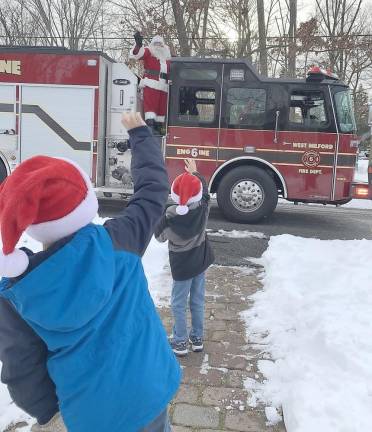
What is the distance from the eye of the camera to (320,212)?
37.5 ft

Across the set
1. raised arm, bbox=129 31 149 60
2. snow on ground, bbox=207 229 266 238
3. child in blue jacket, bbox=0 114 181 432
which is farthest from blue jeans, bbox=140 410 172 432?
raised arm, bbox=129 31 149 60

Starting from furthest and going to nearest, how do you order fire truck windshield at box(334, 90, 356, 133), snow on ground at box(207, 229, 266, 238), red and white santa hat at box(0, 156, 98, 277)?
fire truck windshield at box(334, 90, 356, 133) → snow on ground at box(207, 229, 266, 238) → red and white santa hat at box(0, 156, 98, 277)

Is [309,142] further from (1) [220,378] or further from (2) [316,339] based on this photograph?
(1) [220,378]

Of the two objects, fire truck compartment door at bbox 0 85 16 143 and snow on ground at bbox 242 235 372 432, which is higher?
fire truck compartment door at bbox 0 85 16 143

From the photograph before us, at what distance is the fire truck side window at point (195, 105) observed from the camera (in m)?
9.13

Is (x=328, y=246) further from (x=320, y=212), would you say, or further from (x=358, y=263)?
(x=320, y=212)

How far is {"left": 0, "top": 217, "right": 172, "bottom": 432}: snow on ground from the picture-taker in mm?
2908

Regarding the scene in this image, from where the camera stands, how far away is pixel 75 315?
1.49 metres

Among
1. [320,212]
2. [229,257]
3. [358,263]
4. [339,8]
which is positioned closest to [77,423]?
[358,263]

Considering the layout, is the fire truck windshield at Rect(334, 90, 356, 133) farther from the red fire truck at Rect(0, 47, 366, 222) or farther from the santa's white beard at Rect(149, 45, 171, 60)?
the santa's white beard at Rect(149, 45, 171, 60)

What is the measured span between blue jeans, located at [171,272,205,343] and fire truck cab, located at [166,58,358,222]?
213 inches

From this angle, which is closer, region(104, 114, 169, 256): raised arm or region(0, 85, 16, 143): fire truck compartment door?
region(104, 114, 169, 256): raised arm

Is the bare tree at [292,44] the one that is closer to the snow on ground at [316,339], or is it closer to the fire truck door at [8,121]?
the fire truck door at [8,121]

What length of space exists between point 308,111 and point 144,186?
7349 mm
